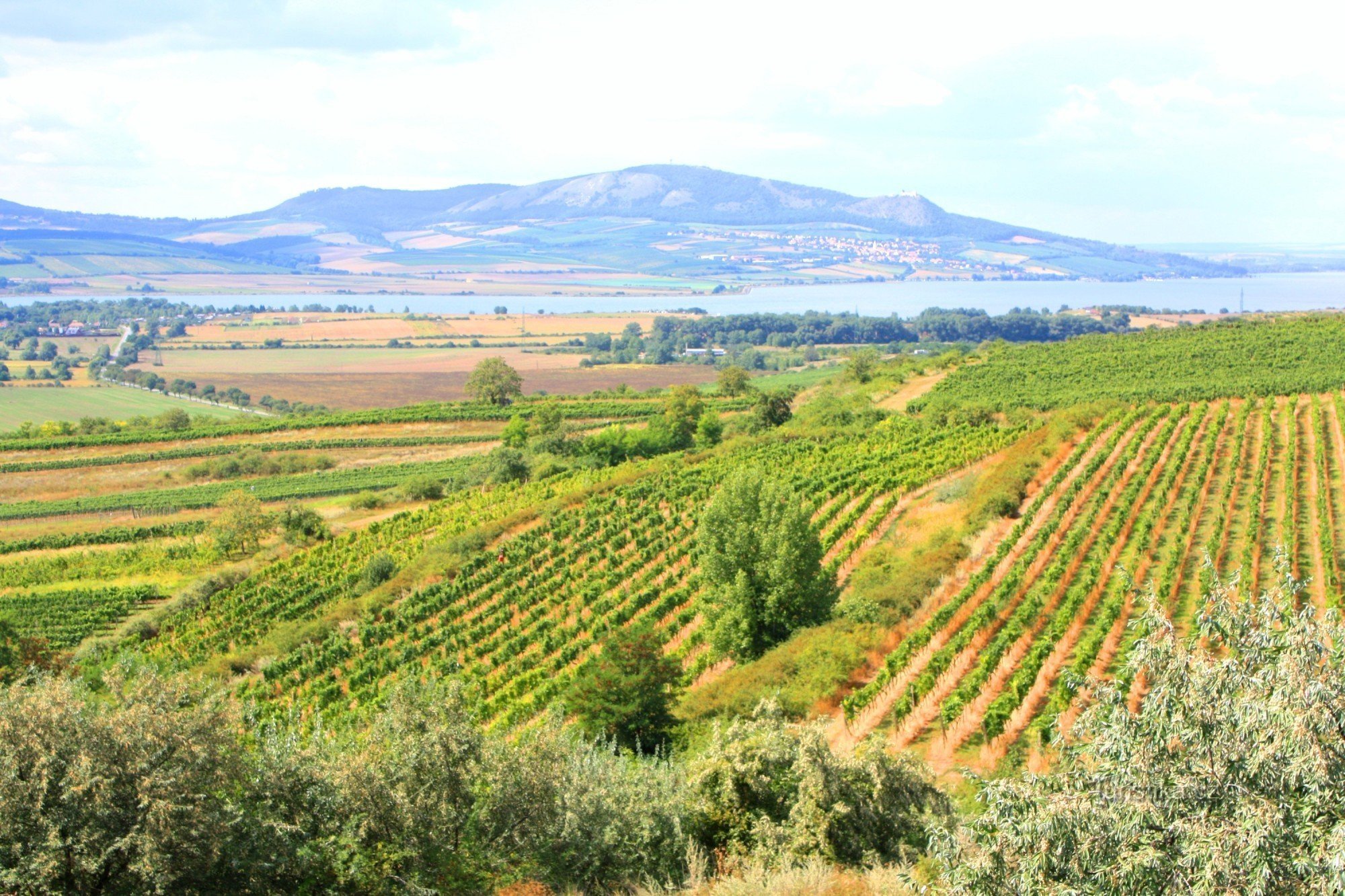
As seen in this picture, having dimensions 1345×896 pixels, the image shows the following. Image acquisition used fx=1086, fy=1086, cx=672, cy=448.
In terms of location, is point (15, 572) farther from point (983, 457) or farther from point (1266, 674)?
point (1266, 674)

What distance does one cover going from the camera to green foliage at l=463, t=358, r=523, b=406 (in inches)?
3976

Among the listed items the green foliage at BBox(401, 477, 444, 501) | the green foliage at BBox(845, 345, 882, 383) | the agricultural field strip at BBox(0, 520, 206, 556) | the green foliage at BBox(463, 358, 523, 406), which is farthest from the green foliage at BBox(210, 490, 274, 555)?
the green foliage at BBox(845, 345, 882, 383)

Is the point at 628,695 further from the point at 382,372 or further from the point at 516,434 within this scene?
the point at 382,372

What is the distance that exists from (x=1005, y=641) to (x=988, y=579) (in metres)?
6.11

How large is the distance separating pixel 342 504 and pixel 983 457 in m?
39.3

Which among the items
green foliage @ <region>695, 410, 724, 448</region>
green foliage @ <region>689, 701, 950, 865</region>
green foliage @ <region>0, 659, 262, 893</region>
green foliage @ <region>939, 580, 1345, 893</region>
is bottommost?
green foliage @ <region>695, 410, 724, 448</region>

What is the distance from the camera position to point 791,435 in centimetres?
6481

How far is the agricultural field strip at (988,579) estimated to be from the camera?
23828 millimetres

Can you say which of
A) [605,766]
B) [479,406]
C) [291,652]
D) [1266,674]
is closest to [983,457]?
[291,652]

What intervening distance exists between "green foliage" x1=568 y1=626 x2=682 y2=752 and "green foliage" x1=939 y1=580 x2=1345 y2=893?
1341 centimetres

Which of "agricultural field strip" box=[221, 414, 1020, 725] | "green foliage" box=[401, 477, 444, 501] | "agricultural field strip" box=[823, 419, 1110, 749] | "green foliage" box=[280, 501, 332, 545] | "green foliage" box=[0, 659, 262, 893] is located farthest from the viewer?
"green foliage" box=[401, 477, 444, 501]

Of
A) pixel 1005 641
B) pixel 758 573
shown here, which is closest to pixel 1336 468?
pixel 1005 641

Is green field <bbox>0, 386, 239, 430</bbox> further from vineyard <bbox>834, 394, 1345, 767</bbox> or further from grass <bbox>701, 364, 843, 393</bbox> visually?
vineyard <bbox>834, 394, 1345, 767</bbox>

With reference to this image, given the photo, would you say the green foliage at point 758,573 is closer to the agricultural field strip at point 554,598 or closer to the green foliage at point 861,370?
the agricultural field strip at point 554,598
